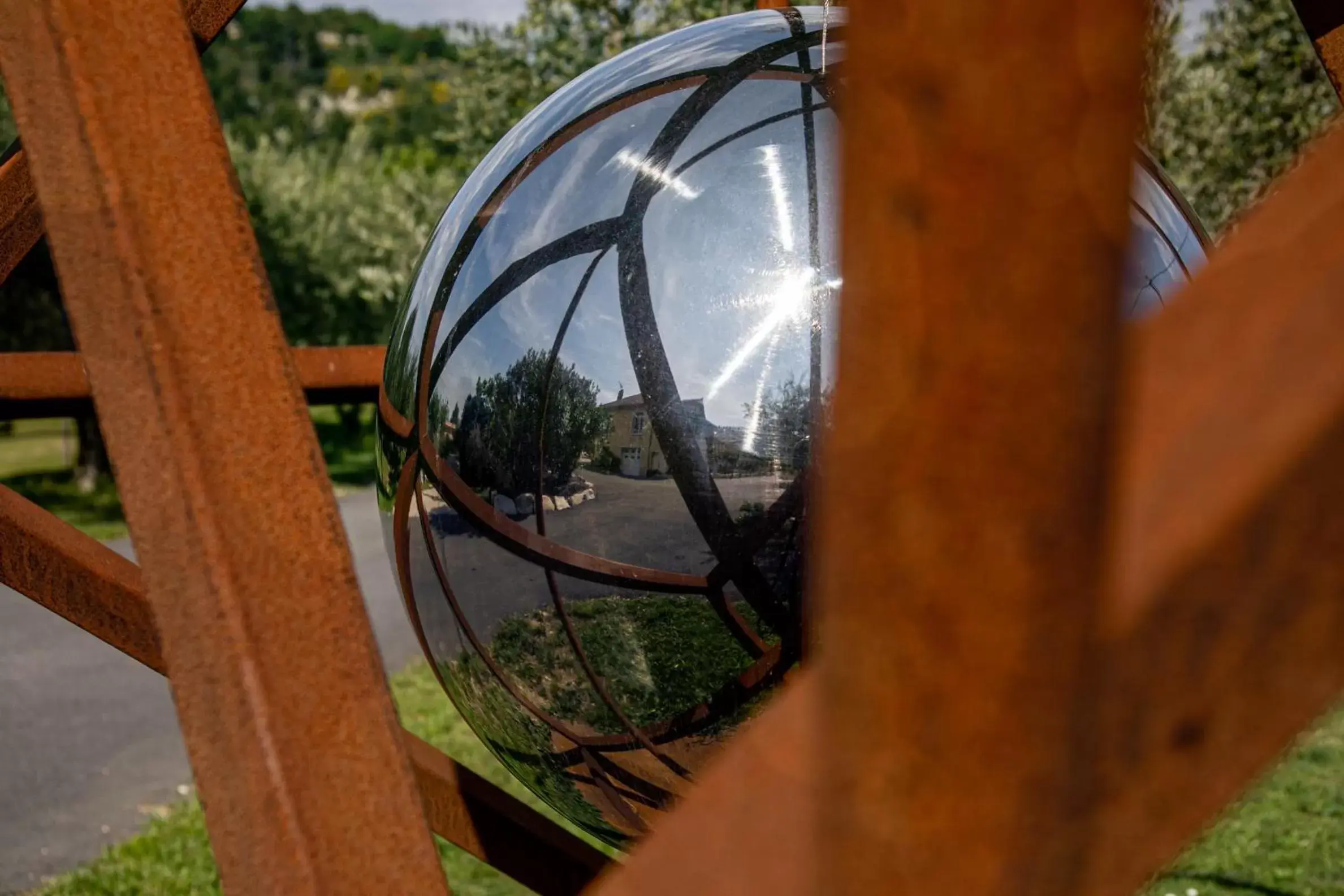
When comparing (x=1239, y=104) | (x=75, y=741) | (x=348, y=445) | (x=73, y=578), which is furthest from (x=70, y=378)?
(x=348, y=445)

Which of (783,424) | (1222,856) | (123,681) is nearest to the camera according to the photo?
(783,424)

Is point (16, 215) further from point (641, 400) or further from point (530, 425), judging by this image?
point (641, 400)

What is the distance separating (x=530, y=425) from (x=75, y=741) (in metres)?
7.07

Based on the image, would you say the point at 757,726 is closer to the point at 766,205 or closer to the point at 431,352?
the point at 766,205

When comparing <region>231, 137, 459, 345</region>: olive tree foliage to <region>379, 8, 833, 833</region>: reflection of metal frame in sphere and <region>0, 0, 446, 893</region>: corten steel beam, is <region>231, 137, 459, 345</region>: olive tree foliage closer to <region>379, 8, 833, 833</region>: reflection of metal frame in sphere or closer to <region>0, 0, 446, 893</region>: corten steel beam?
<region>379, 8, 833, 833</region>: reflection of metal frame in sphere

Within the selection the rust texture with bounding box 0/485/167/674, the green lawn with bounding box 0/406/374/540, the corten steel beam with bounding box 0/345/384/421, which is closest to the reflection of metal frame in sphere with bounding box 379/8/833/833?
the rust texture with bounding box 0/485/167/674

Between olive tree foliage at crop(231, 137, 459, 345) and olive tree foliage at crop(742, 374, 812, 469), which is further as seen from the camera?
olive tree foliage at crop(231, 137, 459, 345)

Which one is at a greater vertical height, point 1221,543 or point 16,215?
point 16,215

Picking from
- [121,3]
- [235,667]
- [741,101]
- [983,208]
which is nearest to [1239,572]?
[983,208]

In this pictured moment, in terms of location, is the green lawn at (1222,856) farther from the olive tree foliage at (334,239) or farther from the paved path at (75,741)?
the olive tree foliage at (334,239)

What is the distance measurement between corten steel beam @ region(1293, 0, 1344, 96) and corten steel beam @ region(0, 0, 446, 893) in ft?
6.27

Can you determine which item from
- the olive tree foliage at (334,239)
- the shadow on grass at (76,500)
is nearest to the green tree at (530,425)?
the shadow on grass at (76,500)

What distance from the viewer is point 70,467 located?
21.3 metres

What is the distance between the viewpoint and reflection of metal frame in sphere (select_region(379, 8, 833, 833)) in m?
1.65
